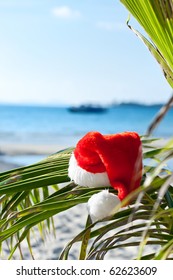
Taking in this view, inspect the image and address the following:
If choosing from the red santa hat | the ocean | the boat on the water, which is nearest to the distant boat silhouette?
the boat on the water

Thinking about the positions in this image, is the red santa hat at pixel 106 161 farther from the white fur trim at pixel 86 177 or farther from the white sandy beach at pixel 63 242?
the white sandy beach at pixel 63 242

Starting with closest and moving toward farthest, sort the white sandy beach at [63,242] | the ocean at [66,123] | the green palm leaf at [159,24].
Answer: the green palm leaf at [159,24] < the white sandy beach at [63,242] < the ocean at [66,123]

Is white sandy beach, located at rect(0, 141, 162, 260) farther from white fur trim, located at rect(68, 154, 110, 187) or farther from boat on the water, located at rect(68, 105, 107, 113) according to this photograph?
boat on the water, located at rect(68, 105, 107, 113)

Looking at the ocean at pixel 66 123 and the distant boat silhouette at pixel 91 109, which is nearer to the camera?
the ocean at pixel 66 123

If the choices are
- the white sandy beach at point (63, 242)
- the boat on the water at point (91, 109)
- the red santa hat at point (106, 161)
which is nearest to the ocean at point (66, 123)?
the boat on the water at point (91, 109)

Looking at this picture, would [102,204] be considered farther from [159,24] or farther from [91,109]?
[91,109]
